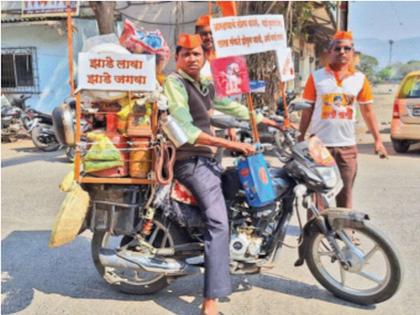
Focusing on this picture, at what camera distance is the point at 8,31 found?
12789 millimetres

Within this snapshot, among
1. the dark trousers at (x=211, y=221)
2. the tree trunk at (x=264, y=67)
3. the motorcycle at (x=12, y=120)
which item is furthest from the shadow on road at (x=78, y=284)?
the motorcycle at (x=12, y=120)

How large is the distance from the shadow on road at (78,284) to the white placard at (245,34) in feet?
5.89

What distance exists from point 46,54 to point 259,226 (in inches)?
448

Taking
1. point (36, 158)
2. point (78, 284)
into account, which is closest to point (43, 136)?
point (36, 158)

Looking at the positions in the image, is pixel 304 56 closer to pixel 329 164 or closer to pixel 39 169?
pixel 39 169

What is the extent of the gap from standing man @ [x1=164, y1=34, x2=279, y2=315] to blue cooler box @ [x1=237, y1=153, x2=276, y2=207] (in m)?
0.08

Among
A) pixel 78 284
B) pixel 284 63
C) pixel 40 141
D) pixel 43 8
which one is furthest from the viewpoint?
pixel 43 8

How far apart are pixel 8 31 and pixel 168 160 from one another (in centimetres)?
1199

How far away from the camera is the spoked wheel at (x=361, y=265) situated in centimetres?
296

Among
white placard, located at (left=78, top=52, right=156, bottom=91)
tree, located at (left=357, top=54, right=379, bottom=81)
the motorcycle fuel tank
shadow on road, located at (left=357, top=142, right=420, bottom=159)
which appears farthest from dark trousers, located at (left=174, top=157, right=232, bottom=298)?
tree, located at (left=357, top=54, right=379, bottom=81)

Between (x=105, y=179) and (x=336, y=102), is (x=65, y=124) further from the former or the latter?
(x=336, y=102)

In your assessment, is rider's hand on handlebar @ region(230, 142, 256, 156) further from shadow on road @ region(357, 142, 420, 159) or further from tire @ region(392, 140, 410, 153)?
tire @ region(392, 140, 410, 153)

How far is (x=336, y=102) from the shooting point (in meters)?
3.66

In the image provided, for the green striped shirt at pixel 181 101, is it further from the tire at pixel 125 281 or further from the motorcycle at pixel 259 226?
the tire at pixel 125 281
